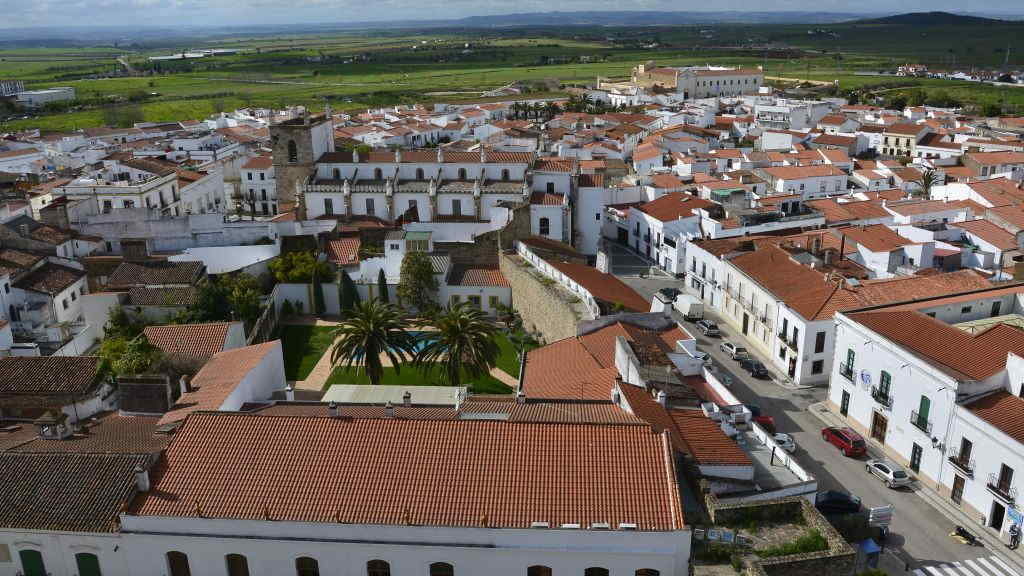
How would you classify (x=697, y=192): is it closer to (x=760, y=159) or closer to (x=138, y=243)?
(x=760, y=159)

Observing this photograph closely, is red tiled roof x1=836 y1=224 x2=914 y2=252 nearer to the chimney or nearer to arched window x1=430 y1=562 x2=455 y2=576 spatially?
arched window x1=430 y1=562 x2=455 y2=576

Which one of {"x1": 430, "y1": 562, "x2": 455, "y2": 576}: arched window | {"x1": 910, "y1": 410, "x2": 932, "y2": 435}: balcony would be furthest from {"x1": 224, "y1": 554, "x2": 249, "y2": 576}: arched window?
{"x1": 910, "y1": 410, "x2": 932, "y2": 435}: balcony

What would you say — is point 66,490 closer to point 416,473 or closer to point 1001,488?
point 416,473

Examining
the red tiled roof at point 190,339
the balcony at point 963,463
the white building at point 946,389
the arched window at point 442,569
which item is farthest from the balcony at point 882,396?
the red tiled roof at point 190,339

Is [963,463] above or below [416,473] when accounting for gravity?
below

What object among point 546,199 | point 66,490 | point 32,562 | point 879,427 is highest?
point 546,199

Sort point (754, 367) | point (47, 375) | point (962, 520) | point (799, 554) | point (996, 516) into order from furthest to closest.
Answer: point (754, 367) < point (47, 375) < point (962, 520) < point (996, 516) < point (799, 554)

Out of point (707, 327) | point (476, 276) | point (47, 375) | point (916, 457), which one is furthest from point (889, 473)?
point (47, 375)
